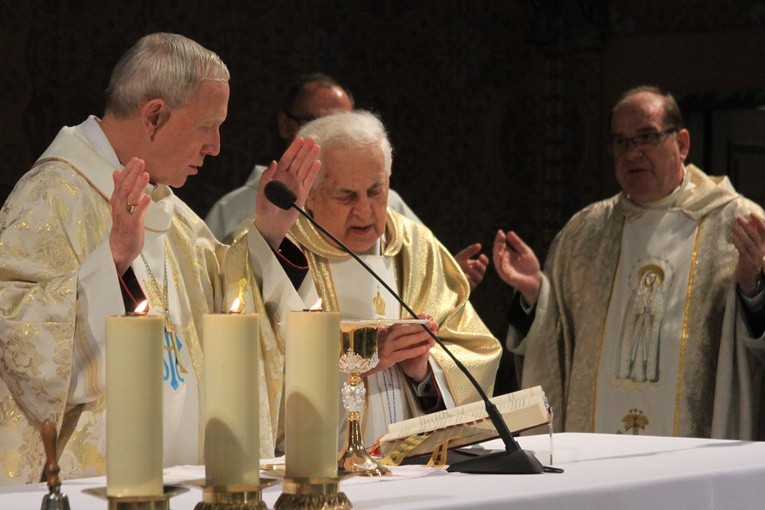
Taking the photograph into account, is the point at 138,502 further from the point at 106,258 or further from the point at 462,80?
the point at 462,80

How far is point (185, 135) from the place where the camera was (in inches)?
143

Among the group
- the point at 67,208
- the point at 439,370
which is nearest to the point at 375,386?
the point at 439,370

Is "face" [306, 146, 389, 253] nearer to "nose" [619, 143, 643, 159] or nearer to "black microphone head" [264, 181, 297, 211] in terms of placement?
"black microphone head" [264, 181, 297, 211]

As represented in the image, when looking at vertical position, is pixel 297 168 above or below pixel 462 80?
below

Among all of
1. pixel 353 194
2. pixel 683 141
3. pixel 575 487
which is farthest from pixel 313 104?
pixel 575 487

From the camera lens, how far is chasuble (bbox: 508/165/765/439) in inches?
231

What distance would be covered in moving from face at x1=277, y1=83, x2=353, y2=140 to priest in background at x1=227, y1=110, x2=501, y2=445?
130 cm

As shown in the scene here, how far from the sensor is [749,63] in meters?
7.36

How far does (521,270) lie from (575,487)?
393 cm

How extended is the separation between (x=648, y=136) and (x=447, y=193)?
210 centimetres

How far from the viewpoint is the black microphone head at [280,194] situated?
2.84m

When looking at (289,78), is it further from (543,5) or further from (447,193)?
(543,5)

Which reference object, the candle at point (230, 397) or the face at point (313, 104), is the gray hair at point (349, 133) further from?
the candle at point (230, 397)

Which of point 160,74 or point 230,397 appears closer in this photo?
point 230,397
